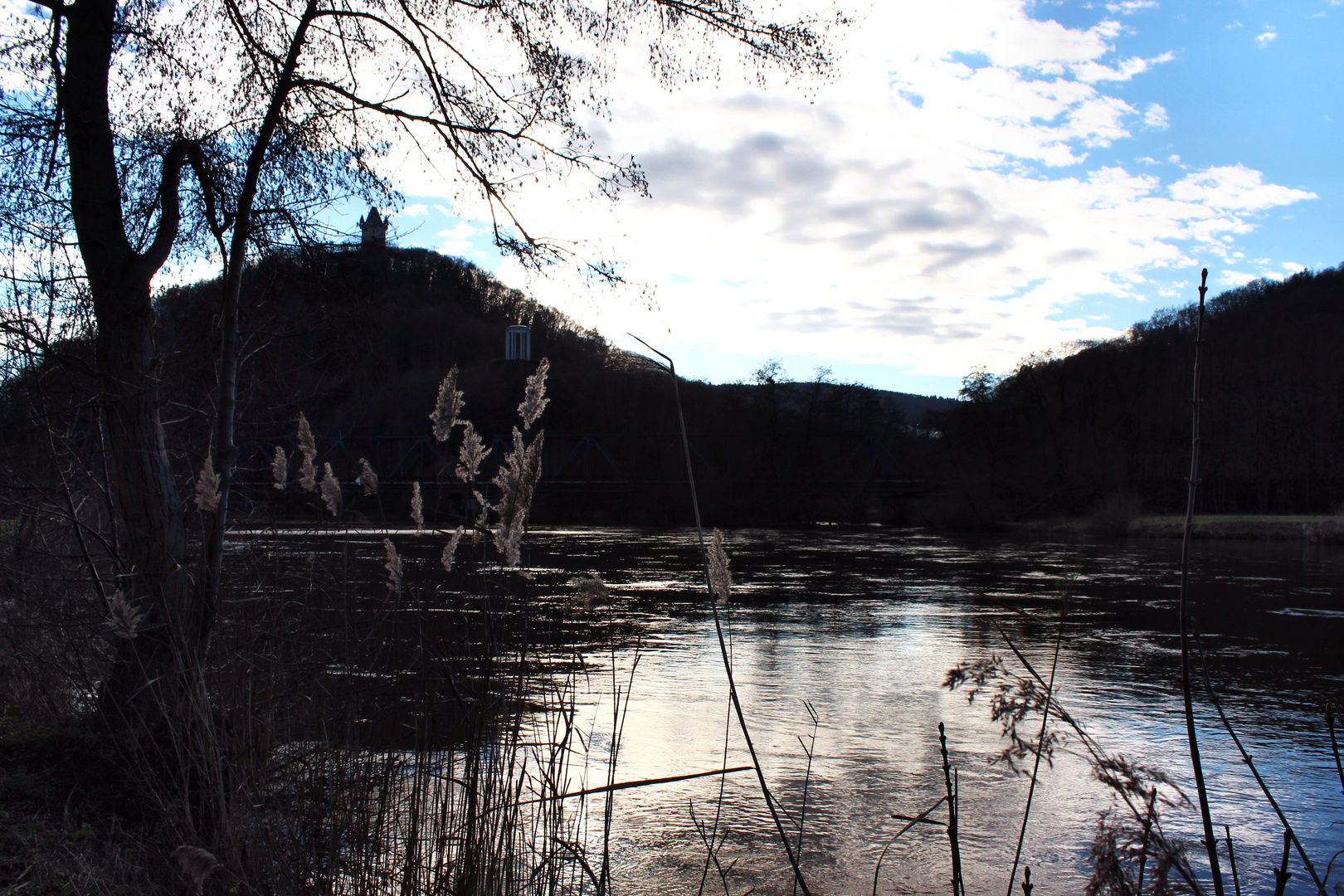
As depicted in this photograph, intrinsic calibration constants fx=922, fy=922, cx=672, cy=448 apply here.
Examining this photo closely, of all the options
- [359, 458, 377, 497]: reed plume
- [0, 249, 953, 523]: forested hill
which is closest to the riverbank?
[0, 249, 953, 523]: forested hill

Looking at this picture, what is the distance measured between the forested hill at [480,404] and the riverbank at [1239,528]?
40.2 ft

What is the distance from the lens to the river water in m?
3.88

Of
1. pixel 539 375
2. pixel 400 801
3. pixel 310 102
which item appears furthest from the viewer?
pixel 310 102

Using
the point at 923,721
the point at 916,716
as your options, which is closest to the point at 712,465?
the point at 916,716

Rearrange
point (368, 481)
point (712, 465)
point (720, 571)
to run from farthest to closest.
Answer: point (712, 465) → point (368, 481) → point (720, 571)

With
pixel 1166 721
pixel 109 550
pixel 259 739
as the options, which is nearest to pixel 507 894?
pixel 259 739

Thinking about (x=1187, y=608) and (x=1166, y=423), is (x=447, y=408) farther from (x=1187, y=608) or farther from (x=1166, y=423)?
(x=1166, y=423)

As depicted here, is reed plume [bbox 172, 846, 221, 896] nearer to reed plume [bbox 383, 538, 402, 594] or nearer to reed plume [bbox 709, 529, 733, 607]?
reed plume [bbox 383, 538, 402, 594]

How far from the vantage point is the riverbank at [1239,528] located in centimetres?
2430

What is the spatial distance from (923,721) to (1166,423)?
36752 mm

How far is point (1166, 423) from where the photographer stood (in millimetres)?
37781

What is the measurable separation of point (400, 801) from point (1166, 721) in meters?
5.38

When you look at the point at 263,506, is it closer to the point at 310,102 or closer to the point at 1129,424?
Result: the point at 310,102

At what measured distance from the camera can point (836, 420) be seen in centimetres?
4309
